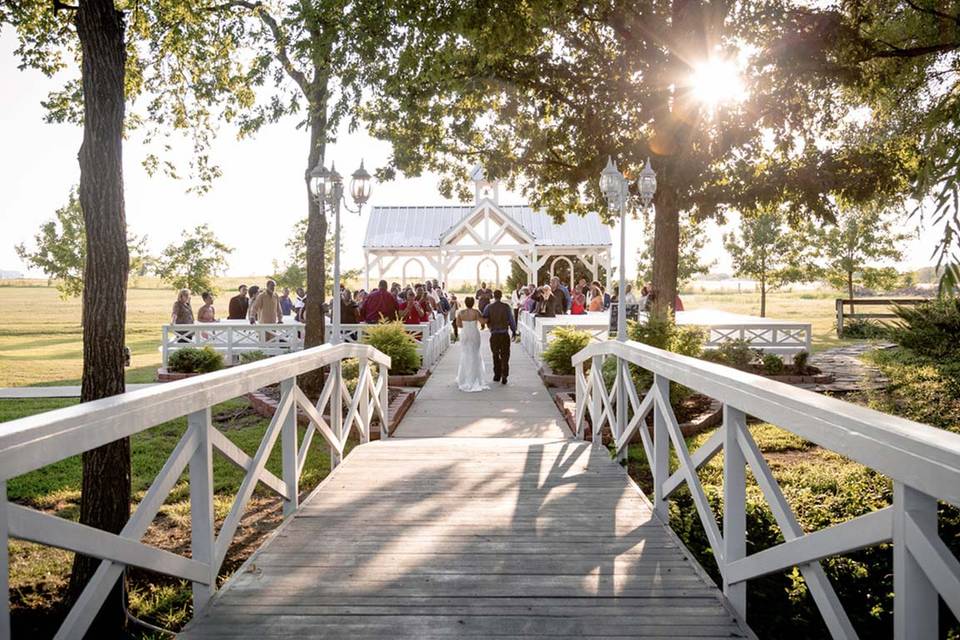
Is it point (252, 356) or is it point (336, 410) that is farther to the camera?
point (252, 356)

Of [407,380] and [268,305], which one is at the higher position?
[268,305]

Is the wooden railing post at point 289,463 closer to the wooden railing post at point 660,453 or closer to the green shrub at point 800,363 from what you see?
the wooden railing post at point 660,453

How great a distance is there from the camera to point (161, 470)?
3.10m

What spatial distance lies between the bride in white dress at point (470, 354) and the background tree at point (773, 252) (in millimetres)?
22876

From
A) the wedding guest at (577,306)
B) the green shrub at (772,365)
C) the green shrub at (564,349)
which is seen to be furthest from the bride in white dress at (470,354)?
the wedding guest at (577,306)

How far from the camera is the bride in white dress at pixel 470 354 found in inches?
538

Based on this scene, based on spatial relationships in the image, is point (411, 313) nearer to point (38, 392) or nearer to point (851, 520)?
point (38, 392)

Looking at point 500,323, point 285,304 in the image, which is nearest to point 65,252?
point 285,304

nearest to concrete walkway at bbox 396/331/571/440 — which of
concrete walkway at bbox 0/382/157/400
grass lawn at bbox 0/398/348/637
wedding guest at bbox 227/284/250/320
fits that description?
grass lawn at bbox 0/398/348/637

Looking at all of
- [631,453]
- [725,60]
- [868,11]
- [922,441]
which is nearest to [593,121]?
[725,60]

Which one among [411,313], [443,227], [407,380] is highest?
[443,227]

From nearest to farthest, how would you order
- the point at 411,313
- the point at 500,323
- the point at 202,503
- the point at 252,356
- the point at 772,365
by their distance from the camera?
the point at 202,503
the point at 772,365
the point at 500,323
the point at 252,356
the point at 411,313

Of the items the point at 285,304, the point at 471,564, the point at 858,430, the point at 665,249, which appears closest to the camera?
the point at 858,430

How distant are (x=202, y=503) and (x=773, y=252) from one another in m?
34.1
